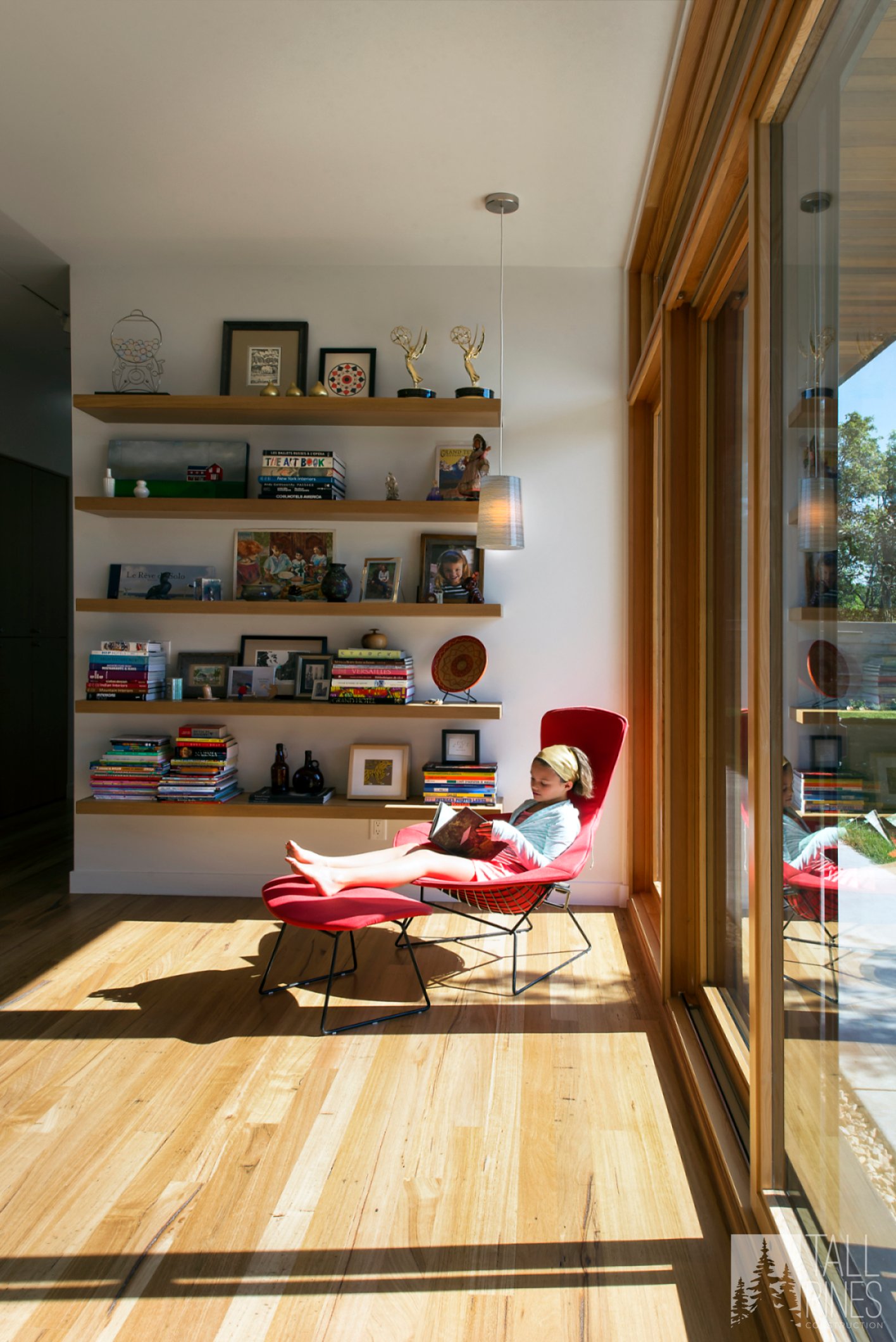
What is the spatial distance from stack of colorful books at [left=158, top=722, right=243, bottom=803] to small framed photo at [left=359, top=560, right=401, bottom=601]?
3.19 ft

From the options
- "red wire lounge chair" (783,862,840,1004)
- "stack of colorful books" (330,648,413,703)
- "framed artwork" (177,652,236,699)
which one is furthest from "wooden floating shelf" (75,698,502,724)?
"red wire lounge chair" (783,862,840,1004)

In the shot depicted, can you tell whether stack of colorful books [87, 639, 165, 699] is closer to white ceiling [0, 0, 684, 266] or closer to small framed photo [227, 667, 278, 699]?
small framed photo [227, 667, 278, 699]

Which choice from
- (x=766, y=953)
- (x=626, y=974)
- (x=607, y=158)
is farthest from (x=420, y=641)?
(x=766, y=953)

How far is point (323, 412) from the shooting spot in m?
4.20

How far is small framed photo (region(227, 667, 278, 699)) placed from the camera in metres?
4.43

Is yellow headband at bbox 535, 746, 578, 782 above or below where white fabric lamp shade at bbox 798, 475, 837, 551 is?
below

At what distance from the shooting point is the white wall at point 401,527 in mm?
4355

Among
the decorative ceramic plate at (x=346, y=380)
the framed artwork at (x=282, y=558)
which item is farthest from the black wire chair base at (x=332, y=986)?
the decorative ceramic plate at (x=346, y=380)

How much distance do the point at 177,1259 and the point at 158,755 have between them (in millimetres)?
2719

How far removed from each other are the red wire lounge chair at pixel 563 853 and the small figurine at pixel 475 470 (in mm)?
1086

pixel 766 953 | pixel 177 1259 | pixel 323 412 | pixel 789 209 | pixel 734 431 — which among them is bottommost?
pixel 177 1259

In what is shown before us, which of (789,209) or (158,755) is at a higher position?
(789,209)

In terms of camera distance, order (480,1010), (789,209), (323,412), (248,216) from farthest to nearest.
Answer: (323,412) < (248,216) < (480,1010) < (789,209)

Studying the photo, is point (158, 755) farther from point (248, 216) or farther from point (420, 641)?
point (248, 216)
